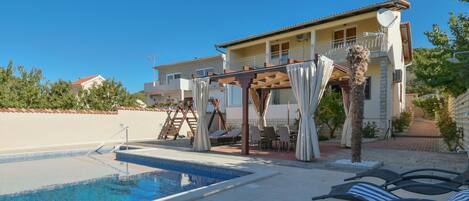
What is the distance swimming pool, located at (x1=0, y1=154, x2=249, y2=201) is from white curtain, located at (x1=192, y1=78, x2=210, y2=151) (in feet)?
6.43

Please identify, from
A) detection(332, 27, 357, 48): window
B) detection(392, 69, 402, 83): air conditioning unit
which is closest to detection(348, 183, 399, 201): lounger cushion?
detection(332, 27, 357, 48): window

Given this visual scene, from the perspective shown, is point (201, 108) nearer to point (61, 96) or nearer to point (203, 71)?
point (61, 96)

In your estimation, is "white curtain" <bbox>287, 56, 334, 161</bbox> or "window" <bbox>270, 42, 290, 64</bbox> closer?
"white curtain" <bbox>287, 56, 334, 161</bbox>

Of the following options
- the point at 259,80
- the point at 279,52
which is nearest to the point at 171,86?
the point at 279,52

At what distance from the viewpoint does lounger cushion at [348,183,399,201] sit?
3857mm

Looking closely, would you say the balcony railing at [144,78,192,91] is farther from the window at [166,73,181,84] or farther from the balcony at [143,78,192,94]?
the window at [166,73,181,84]

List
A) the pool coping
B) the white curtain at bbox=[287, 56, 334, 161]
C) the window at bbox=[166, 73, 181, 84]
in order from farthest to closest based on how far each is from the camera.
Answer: the window at bbox=[166, 73, 181, 84] → the white curtain at bbox=[287, 56, 334, 161] → the pool coping

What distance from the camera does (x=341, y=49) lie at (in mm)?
17781

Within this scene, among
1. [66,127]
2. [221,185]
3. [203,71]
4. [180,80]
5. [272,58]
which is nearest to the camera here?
[221,185]

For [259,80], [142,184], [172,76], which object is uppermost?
[172,76]

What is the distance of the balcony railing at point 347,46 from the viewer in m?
16.2

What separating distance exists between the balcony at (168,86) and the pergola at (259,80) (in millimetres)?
13525

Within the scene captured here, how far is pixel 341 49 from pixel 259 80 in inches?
279

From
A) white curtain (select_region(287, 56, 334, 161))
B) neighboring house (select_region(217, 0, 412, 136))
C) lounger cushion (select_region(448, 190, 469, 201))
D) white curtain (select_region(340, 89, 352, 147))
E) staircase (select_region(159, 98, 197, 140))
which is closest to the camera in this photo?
lounger cushion (select_region(448, 190, 469, 201))
